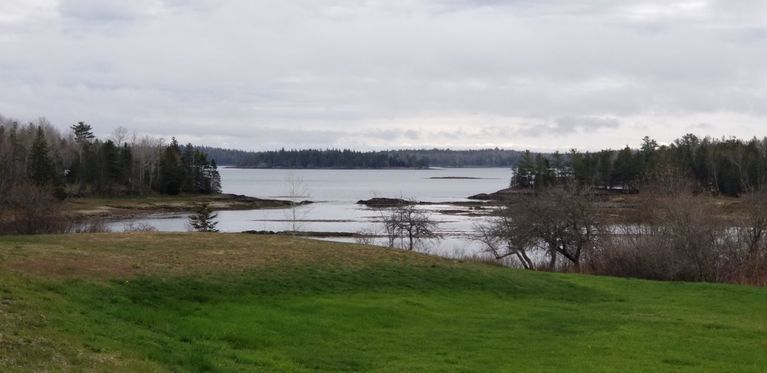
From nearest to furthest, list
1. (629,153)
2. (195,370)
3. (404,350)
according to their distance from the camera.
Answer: (195,370) → (404,350) → (629,153)

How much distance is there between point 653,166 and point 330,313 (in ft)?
315

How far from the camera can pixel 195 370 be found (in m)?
11.7

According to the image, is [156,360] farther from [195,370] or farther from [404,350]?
[404,350]

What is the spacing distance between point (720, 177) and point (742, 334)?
337 ft

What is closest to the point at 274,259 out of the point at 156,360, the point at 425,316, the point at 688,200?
the point at 425,316

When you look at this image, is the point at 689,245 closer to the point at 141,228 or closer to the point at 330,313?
the point at 330,313

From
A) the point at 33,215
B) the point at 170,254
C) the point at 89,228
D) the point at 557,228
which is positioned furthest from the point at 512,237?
the point at 89,228

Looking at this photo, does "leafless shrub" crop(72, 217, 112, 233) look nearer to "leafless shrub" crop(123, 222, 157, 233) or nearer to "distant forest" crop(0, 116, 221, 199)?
"leafless shrub" crop(123, 222, 157, 233)

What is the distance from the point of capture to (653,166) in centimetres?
10544

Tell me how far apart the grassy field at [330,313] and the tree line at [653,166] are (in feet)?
253

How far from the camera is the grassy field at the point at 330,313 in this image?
42.4 ft

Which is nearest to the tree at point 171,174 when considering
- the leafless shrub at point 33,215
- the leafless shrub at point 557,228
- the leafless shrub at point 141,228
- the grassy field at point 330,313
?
the leafless shrub at point 141,228

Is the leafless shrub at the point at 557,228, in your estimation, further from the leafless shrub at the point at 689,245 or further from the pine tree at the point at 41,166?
the pine tree at the point at 41,166

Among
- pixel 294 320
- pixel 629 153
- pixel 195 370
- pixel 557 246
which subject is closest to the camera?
pixel 195 370
